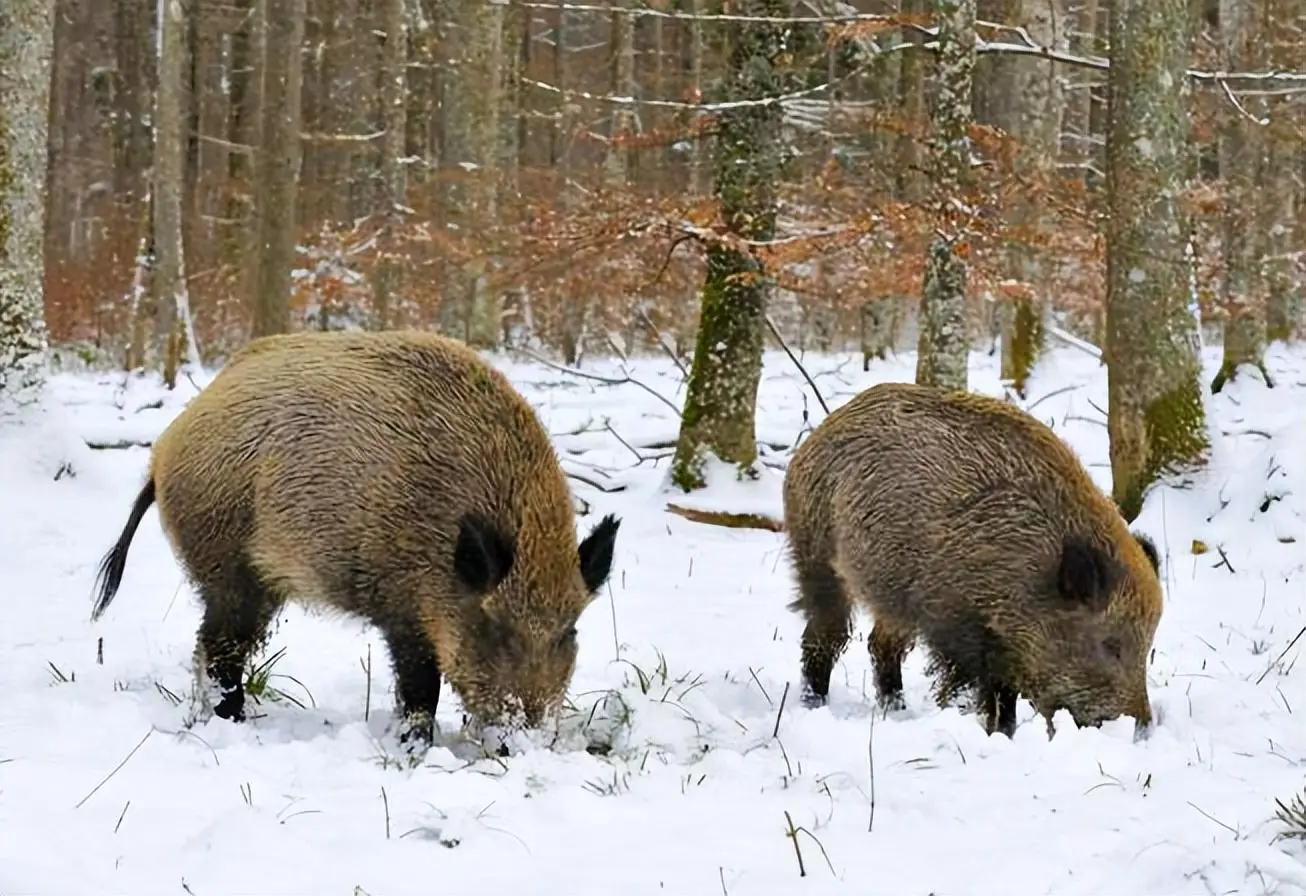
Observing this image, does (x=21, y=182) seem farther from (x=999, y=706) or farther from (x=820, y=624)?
(x=999, y=706)

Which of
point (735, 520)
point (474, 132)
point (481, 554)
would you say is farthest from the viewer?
point (474, 132)

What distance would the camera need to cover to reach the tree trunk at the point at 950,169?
24.3 ft

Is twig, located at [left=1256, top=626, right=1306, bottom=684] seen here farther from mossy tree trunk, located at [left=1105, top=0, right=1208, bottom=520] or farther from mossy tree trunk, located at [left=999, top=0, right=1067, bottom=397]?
mossy tree trunk, located at [left=999, top=0, right=1067, bottom=397]

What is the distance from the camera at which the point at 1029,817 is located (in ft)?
9.67

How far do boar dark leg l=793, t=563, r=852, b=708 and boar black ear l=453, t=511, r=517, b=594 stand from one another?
139 cm

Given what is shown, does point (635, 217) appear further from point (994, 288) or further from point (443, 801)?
point (443, 801)

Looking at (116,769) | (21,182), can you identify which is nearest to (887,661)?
(116,769)

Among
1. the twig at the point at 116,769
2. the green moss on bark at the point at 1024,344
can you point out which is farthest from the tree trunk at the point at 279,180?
the twig at the point at 116,769

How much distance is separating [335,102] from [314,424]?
2242 centimetres

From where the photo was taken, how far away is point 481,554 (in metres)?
3.74

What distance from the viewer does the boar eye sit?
13.4ft

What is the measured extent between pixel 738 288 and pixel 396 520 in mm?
5071

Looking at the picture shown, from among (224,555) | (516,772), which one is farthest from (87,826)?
(224,555)

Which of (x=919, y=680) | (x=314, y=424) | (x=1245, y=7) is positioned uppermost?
(x=1245, y=7)
